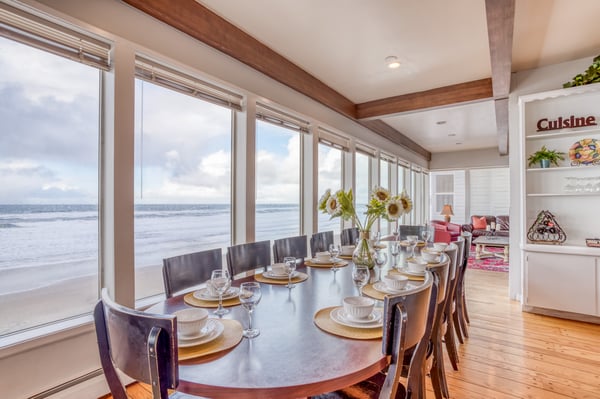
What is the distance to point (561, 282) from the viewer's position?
3.16 m

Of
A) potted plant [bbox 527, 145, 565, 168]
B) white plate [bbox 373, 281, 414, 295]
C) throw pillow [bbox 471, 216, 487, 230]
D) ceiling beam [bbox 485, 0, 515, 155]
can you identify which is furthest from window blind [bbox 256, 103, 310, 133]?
throw pillow [bbox 471, 216, 487, 230]

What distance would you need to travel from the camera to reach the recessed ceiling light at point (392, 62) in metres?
3.12

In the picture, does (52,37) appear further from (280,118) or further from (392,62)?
(392,62)

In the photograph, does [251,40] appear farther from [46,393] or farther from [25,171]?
[46,393]

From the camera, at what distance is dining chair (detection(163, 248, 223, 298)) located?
1.67 meters

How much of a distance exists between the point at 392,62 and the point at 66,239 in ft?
10.4

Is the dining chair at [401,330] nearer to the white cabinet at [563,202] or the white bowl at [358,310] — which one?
the white bowl at [358,310]

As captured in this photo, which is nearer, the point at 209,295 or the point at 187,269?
the point at 209,295

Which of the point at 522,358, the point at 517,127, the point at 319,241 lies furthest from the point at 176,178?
the point at 517,127

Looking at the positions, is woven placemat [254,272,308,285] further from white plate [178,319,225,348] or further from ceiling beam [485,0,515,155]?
ceiling beam [485,0,515,155]

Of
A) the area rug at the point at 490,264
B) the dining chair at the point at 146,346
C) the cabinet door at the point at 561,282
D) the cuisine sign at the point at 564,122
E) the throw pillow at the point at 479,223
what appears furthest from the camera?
the throw pillow at the point at 479,223

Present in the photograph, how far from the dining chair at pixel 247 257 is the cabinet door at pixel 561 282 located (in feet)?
9.48

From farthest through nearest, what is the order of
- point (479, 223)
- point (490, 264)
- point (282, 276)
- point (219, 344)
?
point (479, 223)
point (490, 264)
point (282, 276)
point (219, 344)

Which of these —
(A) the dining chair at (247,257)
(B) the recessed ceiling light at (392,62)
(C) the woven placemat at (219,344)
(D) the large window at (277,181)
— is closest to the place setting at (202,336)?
(C) the woven placemat at (219,344)
